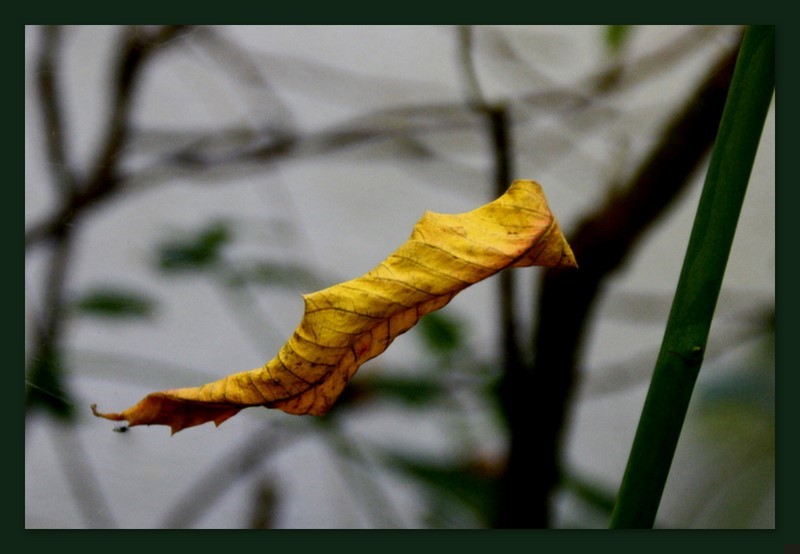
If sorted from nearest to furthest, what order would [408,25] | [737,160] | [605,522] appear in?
[737,160]
[408,25]
[605,522]

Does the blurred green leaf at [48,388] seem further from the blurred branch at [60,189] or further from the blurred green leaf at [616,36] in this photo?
the blurred green leaf at [616,36]

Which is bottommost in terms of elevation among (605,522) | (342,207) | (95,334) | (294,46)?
(605,522)

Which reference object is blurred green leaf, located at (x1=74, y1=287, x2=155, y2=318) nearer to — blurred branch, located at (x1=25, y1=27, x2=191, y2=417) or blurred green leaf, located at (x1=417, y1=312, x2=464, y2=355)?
blurred branch, located at (x1=25, y1=27, x2=191, y2=417)

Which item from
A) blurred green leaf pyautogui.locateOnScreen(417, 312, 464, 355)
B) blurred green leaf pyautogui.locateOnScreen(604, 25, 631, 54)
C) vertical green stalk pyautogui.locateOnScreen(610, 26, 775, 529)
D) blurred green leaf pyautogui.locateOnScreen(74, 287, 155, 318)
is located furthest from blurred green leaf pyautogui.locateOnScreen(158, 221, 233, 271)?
vertical green stalk pyautogui.locateOnScreen(610, 26, 775, 529)

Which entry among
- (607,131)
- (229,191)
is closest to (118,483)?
(229,191)

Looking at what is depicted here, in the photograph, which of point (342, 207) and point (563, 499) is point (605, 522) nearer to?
point (563, 499)
